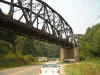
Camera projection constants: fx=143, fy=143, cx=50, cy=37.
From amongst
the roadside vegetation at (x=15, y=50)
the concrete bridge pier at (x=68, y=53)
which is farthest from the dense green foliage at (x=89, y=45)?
the roadside vegetation at (x=15, y=50)

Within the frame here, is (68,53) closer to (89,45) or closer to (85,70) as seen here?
(89,45)

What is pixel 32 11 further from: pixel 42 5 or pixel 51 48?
pixel 51 48

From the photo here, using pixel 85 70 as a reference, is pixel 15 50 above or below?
above

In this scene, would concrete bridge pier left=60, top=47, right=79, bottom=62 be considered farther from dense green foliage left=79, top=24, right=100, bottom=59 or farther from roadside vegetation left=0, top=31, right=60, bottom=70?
roadside vegetation left=0, top=31, right=60, bottom=70

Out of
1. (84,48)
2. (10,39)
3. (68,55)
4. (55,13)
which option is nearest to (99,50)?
(84,48)

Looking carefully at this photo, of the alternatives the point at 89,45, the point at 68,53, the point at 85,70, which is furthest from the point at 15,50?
the point at 85,70

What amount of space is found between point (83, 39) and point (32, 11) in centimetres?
3891

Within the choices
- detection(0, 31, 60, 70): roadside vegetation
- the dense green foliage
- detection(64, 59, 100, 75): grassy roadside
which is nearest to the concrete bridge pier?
the dense green foliage

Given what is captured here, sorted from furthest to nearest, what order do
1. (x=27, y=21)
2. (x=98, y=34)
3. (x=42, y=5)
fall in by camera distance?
(x=98, y=34) < (x=42, y=5) < (x=27, y=21)

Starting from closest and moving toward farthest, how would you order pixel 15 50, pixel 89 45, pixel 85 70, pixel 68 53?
1. pixel 85 70
2. pixel 89 45
3. pixel 15 50
4. pixel 68 53

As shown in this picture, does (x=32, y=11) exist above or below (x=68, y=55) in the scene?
above

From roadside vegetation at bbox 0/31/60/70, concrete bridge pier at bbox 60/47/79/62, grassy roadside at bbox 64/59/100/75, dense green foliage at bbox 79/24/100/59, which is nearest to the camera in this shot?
grassy roadside at bbox 64/59/100/75

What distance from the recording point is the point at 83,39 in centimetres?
6312

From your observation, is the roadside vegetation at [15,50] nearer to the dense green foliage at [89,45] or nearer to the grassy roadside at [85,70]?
the grassy roadside at [85,70]
